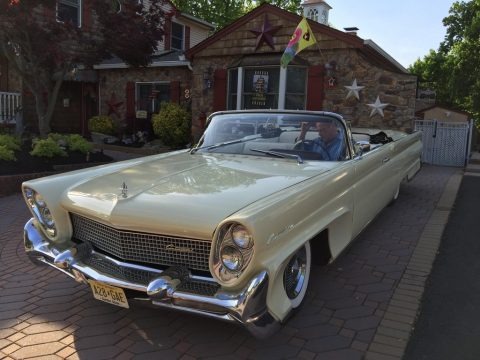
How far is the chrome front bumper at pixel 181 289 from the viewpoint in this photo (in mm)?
2373

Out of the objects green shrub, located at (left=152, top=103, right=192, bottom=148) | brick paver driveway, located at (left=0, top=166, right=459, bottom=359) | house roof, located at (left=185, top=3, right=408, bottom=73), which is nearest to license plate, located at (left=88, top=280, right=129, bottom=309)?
brick paver driveway, located at (left=0, top=166, right=459, bottom=359)

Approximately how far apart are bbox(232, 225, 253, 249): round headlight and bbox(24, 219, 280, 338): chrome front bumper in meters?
0.17

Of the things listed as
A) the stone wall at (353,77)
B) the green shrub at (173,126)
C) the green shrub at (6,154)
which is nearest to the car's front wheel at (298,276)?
the green shrub at (6,154)

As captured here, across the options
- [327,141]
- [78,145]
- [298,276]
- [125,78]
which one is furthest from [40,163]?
[125,78]

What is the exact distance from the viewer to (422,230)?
5.48 m

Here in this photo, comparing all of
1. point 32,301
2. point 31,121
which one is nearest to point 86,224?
point 32,301

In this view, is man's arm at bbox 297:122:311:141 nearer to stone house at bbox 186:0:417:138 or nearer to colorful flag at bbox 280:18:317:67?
colorful flag at bbox 280:18:317:67

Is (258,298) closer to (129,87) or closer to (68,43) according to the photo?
(68,43)

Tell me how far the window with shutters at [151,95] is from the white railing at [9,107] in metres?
3.51

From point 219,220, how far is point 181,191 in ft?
1.75

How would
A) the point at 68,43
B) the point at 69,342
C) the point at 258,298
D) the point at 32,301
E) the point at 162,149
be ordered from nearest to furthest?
the point at 258,298 < the point at 69,342 < the point at 32,301 < the point at 68,43 < the point at 162,149

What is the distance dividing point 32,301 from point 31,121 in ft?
41.7

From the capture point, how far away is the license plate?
267cm

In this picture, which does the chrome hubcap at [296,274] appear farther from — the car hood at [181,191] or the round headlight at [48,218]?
the round headlight at [48,218]
